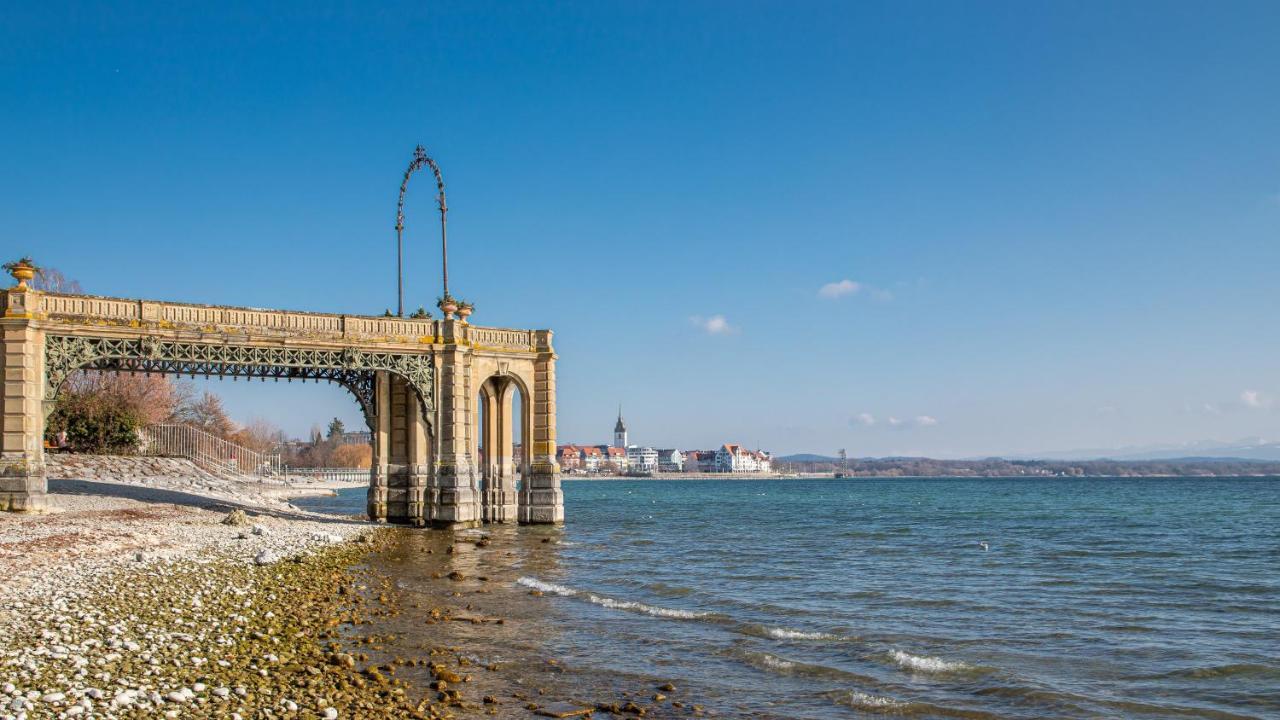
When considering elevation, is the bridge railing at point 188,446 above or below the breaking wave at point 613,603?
above

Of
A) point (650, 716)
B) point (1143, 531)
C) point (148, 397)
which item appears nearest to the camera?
point (650, 716)

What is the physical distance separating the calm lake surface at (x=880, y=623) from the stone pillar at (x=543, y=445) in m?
1.62

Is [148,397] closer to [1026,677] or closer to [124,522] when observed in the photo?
[124,522]

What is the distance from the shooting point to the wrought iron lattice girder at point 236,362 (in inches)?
1250

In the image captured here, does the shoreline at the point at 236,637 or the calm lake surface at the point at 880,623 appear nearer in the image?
the shoreline at the point at 236,637

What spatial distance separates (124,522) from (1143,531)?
1963 inches

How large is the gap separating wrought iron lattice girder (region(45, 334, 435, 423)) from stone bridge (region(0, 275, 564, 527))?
0.15ft

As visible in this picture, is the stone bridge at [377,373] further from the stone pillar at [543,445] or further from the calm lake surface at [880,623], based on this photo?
the calm lake surface at [880,623]

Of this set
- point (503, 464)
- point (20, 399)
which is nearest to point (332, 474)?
point (503, 464)

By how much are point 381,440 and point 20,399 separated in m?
14.2

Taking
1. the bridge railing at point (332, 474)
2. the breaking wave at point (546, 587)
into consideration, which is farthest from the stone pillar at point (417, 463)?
the bridge railing at point (332, 474)

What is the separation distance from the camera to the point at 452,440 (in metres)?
39.5

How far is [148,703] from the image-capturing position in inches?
436

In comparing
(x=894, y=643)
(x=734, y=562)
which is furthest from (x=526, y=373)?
(x=894, y=643)
